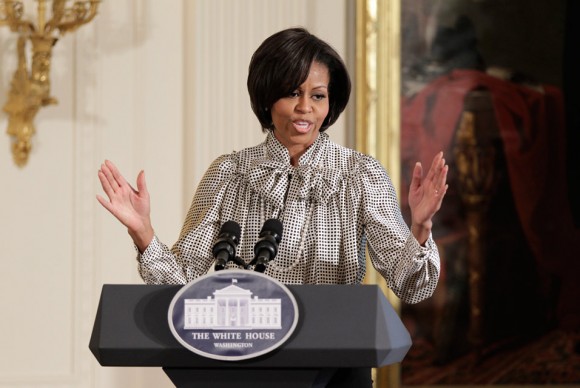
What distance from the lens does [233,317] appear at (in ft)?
7.48

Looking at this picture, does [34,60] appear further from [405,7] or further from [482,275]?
[482,275]

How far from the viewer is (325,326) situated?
7.47ft

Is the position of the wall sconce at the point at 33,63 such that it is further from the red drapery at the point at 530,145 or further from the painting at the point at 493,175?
the red drapery at the point at 530,145

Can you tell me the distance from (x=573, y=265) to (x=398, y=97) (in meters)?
1.26

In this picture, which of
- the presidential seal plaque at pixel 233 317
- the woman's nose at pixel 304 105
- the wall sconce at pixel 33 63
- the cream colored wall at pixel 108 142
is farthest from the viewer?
the cream colored wall at pixel 108 142

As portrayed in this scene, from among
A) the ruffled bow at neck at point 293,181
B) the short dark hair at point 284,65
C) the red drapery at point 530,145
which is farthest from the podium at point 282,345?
the red drapery at point 530,145

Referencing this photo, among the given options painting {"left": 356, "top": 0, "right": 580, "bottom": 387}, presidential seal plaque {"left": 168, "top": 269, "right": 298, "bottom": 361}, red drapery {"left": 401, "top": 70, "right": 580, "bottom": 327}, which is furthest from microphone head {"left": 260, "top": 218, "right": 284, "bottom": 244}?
red drapery {"left": 401, "top": 70, "right": 580, "bottom": 327}

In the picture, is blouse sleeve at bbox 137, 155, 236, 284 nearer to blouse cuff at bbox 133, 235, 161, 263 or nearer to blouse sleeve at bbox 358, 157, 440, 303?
blouse cuff at bbox 133, 235, 161, 263

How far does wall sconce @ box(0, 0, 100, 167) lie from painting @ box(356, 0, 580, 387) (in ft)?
5.10

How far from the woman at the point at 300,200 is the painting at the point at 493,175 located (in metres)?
2.71

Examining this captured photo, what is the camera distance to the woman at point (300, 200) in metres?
2.81

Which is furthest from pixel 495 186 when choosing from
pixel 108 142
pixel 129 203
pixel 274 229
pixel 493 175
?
pixel 274 229

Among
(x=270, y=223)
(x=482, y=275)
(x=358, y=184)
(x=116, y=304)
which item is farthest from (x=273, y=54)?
(x=482, y=275)

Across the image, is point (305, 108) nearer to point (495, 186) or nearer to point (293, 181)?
point (293, 181)
